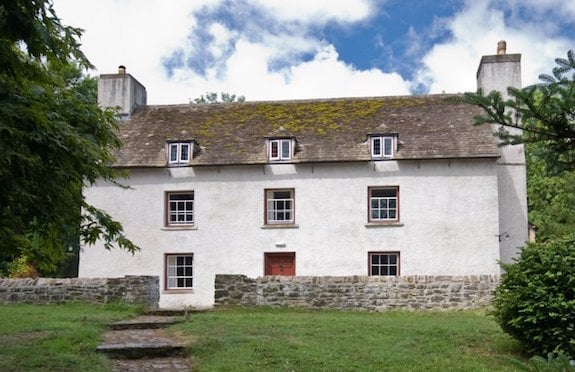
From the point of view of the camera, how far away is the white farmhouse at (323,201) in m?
23.2

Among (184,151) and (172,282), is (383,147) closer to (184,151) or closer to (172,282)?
(184,151)

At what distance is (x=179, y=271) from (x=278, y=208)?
4.54 meters

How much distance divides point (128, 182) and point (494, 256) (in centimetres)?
1413

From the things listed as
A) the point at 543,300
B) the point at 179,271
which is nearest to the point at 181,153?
the point at 179,271

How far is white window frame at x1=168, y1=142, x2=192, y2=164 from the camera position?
24.7 metres

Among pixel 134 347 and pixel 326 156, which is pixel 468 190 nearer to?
pixel 326 156

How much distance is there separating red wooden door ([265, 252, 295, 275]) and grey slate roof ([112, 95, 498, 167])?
3557mm

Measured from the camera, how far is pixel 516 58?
81.1 ft

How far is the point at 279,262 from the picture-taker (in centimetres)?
2411

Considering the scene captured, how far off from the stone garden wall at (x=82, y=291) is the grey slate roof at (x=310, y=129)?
21.9 ft

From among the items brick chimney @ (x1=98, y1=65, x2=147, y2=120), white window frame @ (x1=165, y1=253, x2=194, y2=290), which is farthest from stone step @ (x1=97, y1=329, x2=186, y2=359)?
brick chimney @ (x1=98, y1=65, x2=147, y2=120)

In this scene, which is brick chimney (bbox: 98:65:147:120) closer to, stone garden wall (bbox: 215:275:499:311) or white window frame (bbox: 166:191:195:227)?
white window frame (bbox: 166:191:195:227)

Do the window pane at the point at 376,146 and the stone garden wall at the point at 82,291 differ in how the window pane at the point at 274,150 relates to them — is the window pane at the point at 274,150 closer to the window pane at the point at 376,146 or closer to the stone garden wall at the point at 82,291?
the window pane at the point at 376,146

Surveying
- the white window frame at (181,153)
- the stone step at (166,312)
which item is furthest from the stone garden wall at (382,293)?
the white window frame at (181,153)
